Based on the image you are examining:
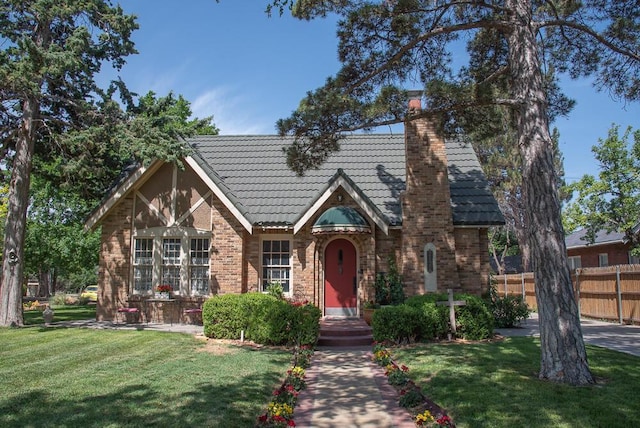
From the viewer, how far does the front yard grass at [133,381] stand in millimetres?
6254

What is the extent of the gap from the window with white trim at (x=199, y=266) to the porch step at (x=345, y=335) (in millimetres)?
4641

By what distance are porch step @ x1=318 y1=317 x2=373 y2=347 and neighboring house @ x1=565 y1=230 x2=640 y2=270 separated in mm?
17373

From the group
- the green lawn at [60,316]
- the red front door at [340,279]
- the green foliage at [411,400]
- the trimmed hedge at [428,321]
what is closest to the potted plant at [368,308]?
the red front door at [340,279]

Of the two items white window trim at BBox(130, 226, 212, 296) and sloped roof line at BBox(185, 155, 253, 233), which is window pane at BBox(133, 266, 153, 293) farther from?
sloped roof line at BBox(185, 155, 253, 233)

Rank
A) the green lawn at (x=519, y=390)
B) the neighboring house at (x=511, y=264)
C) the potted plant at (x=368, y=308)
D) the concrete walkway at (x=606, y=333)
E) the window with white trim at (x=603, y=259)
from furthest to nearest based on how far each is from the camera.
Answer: the neighboring house at (x=511, y=264)
the window with white trim at (x=603, y=259)
the potted plant at (x=368, y=308)
the concrete walkway at (x=606, y=333)
the green lawn at (x=519, y=390)

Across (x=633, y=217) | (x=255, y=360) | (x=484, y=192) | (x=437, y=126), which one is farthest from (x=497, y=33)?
(x=633, y=217)

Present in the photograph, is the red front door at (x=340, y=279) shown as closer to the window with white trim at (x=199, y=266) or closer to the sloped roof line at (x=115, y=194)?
the window with white trim at (x=199, y=266)

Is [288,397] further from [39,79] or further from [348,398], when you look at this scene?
[39,79]

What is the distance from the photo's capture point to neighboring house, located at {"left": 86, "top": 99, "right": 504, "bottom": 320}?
51.7 ft

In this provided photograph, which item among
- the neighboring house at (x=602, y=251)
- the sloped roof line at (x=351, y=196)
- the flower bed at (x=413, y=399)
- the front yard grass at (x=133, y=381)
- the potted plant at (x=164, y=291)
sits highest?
the sloped roof line at (x=351, y=196)

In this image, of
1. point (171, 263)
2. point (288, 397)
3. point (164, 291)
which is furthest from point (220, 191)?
point (288, 397)

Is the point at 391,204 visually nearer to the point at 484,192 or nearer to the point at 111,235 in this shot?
the point at 484,192

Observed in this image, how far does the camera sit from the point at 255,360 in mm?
10164

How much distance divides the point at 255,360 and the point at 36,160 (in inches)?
566
